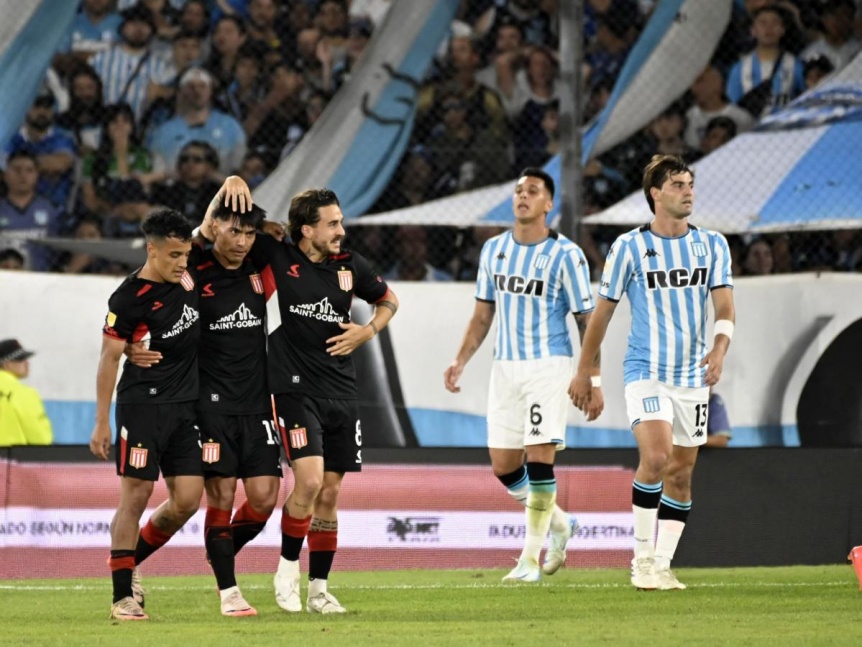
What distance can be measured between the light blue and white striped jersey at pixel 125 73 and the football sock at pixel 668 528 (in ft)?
21.9

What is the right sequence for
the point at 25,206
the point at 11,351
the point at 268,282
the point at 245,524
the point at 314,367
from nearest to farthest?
the point at 314,367
the point at 268,282
the point at 245,524
the point at 11,351
the point at 25,206

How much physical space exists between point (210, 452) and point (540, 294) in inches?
98.9

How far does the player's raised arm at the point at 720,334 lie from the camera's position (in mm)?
7488

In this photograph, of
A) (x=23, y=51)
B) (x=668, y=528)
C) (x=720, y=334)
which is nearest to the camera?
(x=720, y=334)

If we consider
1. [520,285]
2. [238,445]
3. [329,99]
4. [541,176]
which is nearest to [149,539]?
[238,445]

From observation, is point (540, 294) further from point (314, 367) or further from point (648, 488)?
point (314, 367)

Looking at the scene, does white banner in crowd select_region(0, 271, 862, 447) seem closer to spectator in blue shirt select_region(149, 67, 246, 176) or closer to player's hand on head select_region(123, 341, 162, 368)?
spectator in blue shirt select_region(149, 67, 246, 176)

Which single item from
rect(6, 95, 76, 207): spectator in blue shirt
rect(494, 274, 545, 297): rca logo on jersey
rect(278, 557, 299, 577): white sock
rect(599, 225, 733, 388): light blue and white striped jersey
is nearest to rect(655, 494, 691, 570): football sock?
rect(599, 225, 733, 388): light blue and white striped jersey

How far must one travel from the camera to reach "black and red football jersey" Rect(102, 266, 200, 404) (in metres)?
6.75

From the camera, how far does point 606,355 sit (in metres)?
11.0

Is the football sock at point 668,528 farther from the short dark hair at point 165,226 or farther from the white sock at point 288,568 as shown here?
the short dark hair at point 165,226

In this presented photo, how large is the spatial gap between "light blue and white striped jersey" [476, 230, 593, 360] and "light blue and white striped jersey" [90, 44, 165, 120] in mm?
5193

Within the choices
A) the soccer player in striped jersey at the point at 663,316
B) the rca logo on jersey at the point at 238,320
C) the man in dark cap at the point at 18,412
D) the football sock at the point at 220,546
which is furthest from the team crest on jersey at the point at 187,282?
the man in dark cap at the point at 18,412

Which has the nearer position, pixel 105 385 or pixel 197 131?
pixel 105 385
